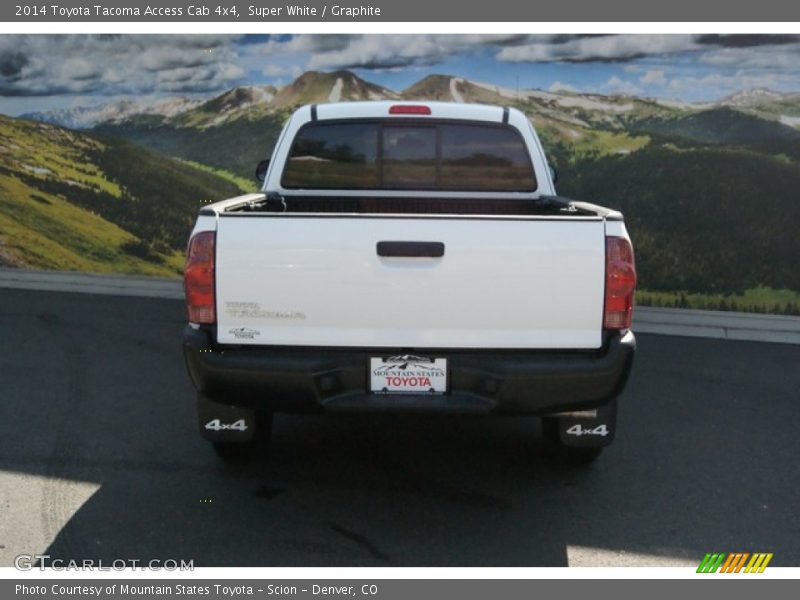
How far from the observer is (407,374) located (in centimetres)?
428

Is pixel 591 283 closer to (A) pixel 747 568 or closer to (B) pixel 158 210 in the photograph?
(A) pixel 747 568

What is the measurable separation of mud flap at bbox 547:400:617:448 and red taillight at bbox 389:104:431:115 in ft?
7.99

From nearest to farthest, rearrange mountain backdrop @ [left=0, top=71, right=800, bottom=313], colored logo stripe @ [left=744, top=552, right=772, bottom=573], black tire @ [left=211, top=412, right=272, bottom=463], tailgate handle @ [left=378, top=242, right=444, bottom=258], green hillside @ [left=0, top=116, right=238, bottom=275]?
1. colored logo stripe @ [left=744, top=552, right=772, bottom=573]
2. tailgate handle @ [left=378, top=242, right=444, bottom=258]
3. black tire @ [left=211, top=412, right=272, bottom=463]
4. mountain backdrop @ [left=0, top=71, right=800, bottom=313]
5. green hillside @ [left=0, top=116, right=238, bottom=275]

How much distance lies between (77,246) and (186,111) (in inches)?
85.4

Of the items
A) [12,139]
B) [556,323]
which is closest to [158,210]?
[12,139]

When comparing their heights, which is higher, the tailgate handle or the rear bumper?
the tailgate handle

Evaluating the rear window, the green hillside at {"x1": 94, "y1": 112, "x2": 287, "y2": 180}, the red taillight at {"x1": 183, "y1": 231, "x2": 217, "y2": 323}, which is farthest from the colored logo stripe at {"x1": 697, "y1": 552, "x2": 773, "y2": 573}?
the green hillside at {"x1": 94, "y1": 112, "x2": 287, "y2": 180}

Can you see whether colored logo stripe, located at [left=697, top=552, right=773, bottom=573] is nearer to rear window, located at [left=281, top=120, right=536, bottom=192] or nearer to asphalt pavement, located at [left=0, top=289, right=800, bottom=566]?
asphalt pavement, located at [left=0, top=289, right=800, bottom=566]

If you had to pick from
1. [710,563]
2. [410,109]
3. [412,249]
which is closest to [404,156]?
[410,109]

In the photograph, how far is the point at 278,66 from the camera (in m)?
11.1

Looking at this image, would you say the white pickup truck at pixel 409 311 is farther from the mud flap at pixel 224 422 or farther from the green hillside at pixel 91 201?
the green hillside at pixel 91 201

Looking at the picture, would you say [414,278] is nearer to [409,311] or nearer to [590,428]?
[409,311]

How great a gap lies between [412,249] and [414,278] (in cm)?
13

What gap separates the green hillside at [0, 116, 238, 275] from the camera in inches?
455
